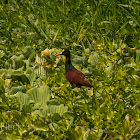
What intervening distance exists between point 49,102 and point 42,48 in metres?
1.59

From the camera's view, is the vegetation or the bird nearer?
the vegetation

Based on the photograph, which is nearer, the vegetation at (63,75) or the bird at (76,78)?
the vegetation at (63,75)

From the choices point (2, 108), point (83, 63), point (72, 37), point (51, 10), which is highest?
point (51, 10)

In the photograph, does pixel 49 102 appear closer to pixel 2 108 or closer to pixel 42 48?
pixel 2 108

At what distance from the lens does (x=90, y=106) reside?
9.70 ft

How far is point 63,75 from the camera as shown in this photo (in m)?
3.66

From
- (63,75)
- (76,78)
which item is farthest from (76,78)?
(63,75)

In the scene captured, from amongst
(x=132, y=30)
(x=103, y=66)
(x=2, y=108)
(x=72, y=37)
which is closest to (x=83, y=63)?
(x=103, y=66)

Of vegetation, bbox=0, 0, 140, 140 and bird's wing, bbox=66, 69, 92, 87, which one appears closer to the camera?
vegetation, bbox=0, 0, 140, 140

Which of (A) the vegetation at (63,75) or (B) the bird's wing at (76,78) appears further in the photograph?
(B) the bird's wing at (76,78)

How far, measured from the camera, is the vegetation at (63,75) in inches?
101

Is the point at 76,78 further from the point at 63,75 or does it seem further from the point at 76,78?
the point at 63,75

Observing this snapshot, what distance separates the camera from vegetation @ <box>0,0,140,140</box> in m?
2.58

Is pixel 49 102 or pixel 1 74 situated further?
pixel 1 74
